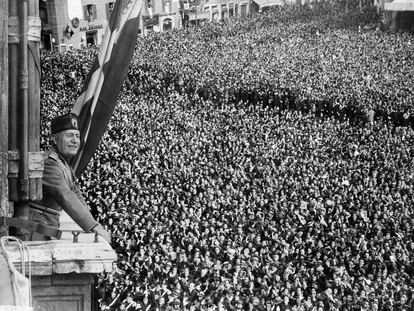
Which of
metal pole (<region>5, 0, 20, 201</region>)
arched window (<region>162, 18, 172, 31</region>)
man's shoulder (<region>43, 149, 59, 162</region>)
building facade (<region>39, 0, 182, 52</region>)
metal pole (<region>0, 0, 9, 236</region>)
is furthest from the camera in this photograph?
arched window (<region>162, 18, 172, 31</region>)

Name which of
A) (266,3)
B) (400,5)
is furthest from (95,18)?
(266,3)

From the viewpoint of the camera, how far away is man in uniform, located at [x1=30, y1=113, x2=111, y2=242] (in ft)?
17.9

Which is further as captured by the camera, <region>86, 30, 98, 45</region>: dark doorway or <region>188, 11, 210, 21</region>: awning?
<region>188, 11, 210, 21</region>: awning

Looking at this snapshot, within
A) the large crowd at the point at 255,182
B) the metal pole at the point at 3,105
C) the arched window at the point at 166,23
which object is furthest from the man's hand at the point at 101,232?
the arched window at the point at 166,23

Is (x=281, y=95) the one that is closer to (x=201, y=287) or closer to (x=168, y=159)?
(x=168, y=159)

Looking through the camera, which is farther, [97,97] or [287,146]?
[287,146]

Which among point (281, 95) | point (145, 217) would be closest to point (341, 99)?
point (281, 95)

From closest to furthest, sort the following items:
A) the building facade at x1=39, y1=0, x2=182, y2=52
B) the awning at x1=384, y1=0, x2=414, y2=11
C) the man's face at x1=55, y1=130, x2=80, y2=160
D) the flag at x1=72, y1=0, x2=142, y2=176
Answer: the man's face at x1=55, y1=130, x2=80, y2=160, the flag at x1=72, y1=0, x2=142, y2=176, the building facade at x1=39, y1=0, x2=182, y2=52, the awning at x1=384, y1=0, x2=414, y2=11

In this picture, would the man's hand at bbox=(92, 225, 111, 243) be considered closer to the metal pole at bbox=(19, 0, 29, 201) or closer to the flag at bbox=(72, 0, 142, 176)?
the metal pole at bbox=(19, 0, 29, 201)

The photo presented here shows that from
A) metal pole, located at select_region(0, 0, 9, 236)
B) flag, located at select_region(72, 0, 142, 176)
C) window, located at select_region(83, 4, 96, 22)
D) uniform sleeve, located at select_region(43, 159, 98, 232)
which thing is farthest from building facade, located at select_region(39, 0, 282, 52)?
metal pole, located at select_region(0, 0, 9, 236)

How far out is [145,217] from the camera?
18.5m

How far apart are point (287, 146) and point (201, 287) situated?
12867mm

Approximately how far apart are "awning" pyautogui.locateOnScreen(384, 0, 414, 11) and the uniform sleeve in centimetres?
5763

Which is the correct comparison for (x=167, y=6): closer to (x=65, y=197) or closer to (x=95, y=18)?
(x=95, y=18)
